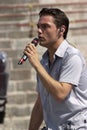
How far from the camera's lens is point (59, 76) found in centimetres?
340

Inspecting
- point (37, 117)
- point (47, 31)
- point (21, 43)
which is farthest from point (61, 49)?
point (21, 43)

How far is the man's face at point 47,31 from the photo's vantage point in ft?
11.3

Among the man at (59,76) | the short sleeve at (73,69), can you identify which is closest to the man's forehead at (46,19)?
the man at (59,76)

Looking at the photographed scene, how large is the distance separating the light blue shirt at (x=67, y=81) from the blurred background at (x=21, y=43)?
12.0ft

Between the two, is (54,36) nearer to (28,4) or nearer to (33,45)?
(33,45)

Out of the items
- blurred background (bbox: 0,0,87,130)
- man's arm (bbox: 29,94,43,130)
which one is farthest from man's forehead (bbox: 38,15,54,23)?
blurred background (bbox: 0,0,87,130)

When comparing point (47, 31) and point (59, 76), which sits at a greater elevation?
point (47, 31)

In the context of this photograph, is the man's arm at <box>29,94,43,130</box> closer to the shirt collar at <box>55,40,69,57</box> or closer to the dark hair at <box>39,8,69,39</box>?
the shirt collar at <box>55,40,69,57</box>

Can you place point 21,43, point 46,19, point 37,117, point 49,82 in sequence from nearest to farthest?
point 49,82
point 46,19
point 37,117
point 21,43

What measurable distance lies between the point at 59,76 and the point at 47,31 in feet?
1.00

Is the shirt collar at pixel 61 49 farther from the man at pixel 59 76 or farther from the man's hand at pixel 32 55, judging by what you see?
the man's hand at pixel 32 55

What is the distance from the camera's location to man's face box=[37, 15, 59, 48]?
11.3 feet

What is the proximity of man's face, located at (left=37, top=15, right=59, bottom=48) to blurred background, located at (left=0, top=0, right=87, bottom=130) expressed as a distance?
369 cm

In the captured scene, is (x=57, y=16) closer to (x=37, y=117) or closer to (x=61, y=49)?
(x=61, y=49)
